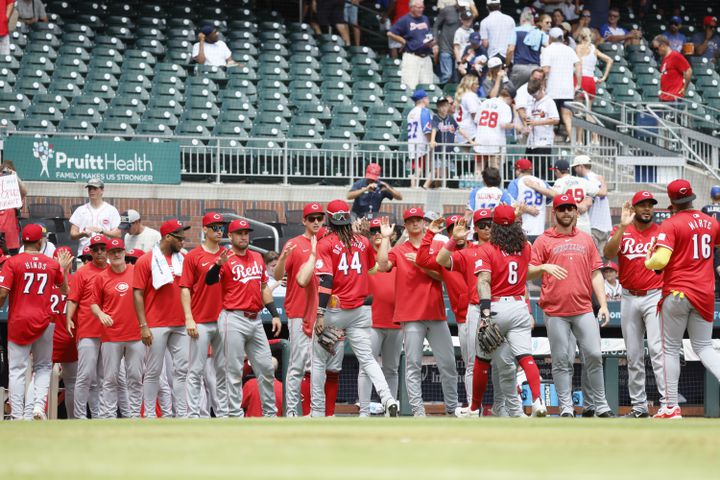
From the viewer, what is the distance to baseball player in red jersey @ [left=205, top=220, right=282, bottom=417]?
38.3 feet

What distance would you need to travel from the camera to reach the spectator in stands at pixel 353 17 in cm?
2474

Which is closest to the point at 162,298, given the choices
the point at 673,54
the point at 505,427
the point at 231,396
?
the point at 231,396

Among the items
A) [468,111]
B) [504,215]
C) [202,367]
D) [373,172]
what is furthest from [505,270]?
[468,111]

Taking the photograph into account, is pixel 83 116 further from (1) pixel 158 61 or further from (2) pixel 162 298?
(2) pixel 162 298

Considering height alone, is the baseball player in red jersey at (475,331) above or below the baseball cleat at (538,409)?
above

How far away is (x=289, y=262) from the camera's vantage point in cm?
1207

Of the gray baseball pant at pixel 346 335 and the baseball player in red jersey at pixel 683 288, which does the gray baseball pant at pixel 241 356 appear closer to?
the gray baseball pant at pixel 346 335

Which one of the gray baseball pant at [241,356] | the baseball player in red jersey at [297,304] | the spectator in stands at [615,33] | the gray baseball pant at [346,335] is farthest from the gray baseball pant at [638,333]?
the spectator in stands at [615,33]

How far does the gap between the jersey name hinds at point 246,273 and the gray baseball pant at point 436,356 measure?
1.44 meters

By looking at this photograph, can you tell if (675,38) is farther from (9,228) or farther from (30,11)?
(9,228)

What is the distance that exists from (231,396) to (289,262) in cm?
136

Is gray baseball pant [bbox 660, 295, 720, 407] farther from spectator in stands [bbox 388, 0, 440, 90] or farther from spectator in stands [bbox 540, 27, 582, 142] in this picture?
spectator in stands [bbox 388, 0, 440, 90]

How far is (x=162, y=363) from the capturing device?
1216 centimetres

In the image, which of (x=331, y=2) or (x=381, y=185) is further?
(x=331, y=2)
